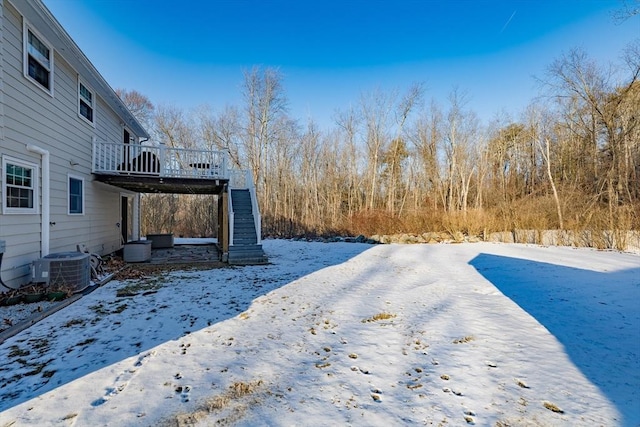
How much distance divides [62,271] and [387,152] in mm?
19016

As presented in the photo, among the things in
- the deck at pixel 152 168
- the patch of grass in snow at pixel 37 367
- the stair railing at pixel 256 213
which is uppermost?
the deck at pixel 152 168

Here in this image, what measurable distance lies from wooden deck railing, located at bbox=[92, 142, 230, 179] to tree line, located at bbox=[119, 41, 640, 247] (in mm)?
7723

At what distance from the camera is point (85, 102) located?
6.94m

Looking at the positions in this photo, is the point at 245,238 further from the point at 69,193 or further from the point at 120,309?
the point at 120,309

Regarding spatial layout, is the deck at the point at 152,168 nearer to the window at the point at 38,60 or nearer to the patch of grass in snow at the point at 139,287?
the window at the point at 38,60

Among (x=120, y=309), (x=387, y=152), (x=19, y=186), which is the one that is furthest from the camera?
(x=387, y=152)

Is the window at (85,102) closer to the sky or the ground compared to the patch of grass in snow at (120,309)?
closer to the sky

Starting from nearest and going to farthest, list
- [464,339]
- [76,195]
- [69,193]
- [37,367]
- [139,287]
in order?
[37,367] → [464,339] → [139,287] → [69,193] → [76,195]

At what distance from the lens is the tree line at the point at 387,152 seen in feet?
46.1

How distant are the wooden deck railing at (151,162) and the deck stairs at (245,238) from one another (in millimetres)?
1202

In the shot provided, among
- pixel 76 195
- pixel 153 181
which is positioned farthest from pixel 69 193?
pixel 153 181

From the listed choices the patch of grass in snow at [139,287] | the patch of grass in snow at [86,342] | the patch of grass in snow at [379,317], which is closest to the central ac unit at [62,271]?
the patch of grass in snow at [139,287]

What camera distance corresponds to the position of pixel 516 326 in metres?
3.55

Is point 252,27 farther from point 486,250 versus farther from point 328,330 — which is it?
point 328,330
